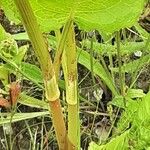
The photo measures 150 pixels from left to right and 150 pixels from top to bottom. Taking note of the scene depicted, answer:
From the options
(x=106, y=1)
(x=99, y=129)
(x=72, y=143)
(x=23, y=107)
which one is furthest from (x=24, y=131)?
(x=106, y=1)

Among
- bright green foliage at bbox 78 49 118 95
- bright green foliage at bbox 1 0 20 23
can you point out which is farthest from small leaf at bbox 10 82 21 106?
bright green foliage at bbox 1 0 20 23

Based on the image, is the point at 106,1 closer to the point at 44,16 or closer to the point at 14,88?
the point at 44,16

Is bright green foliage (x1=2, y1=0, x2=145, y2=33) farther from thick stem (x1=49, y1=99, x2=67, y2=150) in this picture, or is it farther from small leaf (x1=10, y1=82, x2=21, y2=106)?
small leaf (x1=10, y1=82, x2=21, y2=106)

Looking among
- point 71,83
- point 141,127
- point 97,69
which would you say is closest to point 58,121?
point 71,83

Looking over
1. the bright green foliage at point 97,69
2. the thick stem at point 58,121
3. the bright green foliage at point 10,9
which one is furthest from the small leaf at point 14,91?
the bright green foliage at point 10,9

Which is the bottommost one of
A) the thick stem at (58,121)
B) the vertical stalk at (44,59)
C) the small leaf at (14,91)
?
the small leaf at (14,91)

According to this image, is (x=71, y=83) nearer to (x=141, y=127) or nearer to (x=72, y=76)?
(x=72, y=76)

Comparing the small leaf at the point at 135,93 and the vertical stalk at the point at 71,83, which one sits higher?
the vertical stalk at the point at 71,83

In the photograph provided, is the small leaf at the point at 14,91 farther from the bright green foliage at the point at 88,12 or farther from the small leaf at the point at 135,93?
the bright green foliage at the point at 88,12
